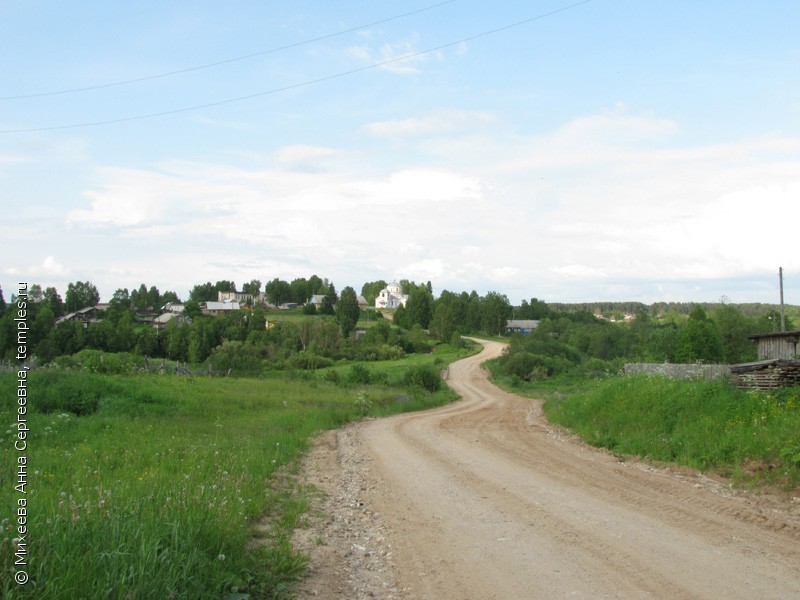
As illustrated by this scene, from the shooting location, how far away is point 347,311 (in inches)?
4464

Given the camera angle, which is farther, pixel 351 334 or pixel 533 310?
pixel 533 310

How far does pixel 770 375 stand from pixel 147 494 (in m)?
13.4

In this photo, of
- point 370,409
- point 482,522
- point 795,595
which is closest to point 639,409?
point 482,522

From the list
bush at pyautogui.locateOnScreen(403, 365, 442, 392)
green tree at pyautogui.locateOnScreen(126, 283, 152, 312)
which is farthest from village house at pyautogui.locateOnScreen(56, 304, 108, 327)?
bush at pyautogui.locateOnScreen(403, 365, 442, 392)

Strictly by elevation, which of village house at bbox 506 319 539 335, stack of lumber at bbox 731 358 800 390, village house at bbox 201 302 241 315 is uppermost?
village house at bbox 201 302 241 315

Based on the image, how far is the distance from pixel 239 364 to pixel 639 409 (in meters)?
38.3

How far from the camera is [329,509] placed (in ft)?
33.1

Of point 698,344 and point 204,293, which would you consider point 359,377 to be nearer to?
point 698,344

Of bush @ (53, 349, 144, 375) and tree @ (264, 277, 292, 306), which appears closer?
bush @ (53, 349, 144, 375)

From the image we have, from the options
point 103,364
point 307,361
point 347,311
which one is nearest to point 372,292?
point 347,311

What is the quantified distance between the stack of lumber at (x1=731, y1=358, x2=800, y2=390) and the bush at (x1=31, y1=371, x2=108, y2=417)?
1954cm

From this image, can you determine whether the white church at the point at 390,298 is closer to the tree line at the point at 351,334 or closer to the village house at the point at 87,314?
the tree line at the point at 351,334

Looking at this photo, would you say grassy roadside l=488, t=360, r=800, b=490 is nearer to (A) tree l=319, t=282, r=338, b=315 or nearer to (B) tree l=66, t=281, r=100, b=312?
(B) tree l=66, t=281, r=100, b=312

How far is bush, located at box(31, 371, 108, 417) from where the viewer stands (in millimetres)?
21000
